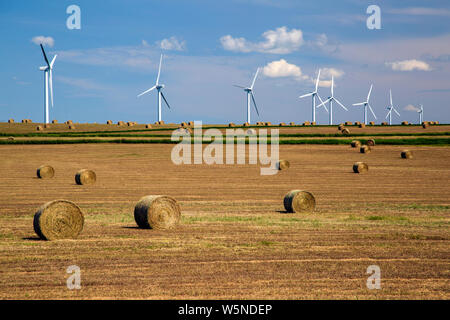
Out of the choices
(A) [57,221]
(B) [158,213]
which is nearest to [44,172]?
(B) [158,213]

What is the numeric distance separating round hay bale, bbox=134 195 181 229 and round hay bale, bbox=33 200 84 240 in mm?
2982

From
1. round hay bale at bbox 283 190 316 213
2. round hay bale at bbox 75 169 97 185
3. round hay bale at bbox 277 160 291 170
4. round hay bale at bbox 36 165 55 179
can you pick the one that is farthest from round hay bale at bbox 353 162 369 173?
round hay bale at bbox 36 165 55 179

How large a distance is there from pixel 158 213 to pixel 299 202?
8.21 m

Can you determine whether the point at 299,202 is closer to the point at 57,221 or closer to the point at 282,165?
the point at 57,221

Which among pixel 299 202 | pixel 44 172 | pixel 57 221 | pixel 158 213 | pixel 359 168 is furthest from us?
pixel 359 168

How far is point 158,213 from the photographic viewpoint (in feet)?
76.1

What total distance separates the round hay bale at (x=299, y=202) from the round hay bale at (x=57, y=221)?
11288mm

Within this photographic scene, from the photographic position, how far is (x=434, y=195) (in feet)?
118

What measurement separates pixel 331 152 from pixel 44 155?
119ft

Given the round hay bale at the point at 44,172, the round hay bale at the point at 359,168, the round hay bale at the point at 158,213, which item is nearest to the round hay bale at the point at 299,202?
the round hay bale at the point at 158,213

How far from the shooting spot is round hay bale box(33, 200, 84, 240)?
20.3 metres

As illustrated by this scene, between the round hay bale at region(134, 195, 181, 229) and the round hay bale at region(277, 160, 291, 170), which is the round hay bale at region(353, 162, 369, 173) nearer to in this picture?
the round hay bale at region(277, 160, 291, 170)
